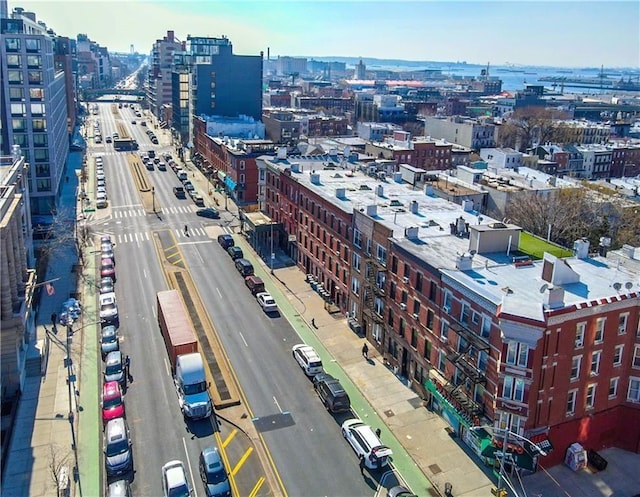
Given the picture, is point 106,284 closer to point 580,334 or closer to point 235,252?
point 235,252

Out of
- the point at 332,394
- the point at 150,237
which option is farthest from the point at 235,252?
the point at 332,394

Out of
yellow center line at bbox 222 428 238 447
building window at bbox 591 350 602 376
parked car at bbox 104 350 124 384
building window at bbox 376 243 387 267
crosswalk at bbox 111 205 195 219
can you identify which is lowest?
yellow center line at bbox 222 428 238 447

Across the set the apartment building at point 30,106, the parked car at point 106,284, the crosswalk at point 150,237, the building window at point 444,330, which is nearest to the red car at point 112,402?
the parked car at point 106,284

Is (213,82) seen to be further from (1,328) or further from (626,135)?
(626,135)

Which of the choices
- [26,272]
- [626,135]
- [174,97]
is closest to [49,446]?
[26,272]

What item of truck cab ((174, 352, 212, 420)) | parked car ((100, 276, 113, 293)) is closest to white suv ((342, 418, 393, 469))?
truck cab ((174, 352, 212, 420))

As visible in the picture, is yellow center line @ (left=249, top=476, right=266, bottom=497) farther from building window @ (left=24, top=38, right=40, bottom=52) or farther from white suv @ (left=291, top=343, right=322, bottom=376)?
building window @ (left=24, top=38, right=40, bottom=52)
